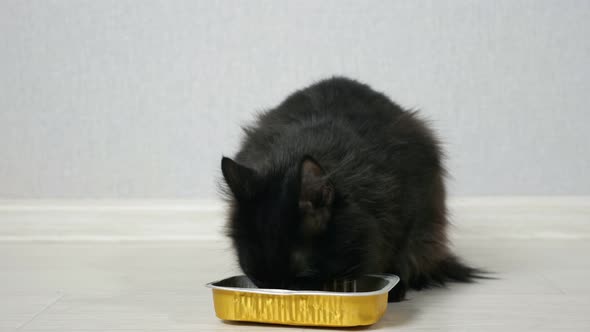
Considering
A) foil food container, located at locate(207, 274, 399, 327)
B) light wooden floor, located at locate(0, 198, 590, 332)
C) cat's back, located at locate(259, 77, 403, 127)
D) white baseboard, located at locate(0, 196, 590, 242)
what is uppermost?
cat's back, located at locate(259, 77, 403, 127)

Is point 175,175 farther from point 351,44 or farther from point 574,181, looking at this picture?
point 574,181

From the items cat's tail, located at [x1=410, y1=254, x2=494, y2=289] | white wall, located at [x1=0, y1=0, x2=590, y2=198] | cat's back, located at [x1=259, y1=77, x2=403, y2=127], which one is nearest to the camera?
cat's back, located at [x1=259, y1=77, x2=403, y2=127]

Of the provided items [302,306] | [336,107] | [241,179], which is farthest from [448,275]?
[241,179]

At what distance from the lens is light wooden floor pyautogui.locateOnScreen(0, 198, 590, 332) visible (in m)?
1.52

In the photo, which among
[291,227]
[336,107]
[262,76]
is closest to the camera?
[291,227]

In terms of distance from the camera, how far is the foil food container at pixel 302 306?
1376mm

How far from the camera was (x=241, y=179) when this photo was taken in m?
1.43

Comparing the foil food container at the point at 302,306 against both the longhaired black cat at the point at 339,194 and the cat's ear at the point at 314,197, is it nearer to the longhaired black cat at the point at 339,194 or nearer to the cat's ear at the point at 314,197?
the longhaired black cat at the point at 339,194

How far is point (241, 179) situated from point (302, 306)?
0.95ft

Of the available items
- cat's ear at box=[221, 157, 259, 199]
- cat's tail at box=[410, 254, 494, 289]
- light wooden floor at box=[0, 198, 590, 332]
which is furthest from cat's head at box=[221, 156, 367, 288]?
cat's tail at box=[410, 254, 494, 289]

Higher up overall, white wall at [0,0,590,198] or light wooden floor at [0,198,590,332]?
white wall at [0,0,590,198]

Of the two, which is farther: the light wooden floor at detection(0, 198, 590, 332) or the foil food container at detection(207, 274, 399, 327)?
the light wooden floor at detection(0, 198, 590, 332)

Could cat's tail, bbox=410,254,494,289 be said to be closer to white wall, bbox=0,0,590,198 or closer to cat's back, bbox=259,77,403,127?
cat's back, bbox=259,77,403,127

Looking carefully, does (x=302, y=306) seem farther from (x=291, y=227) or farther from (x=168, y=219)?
(x=168, y=219)
